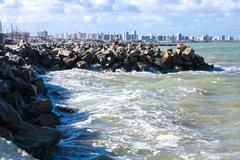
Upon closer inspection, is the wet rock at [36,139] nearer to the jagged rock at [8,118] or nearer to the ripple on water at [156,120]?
the jagged rock at [8,118]

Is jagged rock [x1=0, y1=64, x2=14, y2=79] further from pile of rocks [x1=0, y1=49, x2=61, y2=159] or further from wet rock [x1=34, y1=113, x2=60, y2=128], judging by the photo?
wet rock [x1=34, y1=113, x2=60, y2=128]

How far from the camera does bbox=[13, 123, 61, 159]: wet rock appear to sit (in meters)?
6.91

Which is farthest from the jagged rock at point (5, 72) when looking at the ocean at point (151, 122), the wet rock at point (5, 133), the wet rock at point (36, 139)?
the wet rock at point (5, 133)

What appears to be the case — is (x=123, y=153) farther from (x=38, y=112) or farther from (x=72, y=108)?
(x=72, y=108)

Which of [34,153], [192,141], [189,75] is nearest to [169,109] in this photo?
[192,141]

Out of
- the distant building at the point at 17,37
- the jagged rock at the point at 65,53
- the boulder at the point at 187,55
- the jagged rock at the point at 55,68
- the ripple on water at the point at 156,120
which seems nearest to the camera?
the ripple on water at the point at 156,120

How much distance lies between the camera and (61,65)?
2766 cm

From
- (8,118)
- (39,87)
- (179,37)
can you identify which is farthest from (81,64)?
(179,37)

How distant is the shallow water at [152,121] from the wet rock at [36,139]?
33.8 inches

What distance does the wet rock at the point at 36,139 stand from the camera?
6.91 meters

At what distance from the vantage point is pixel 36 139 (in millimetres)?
7094

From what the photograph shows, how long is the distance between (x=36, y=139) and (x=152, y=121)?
15.7 feet

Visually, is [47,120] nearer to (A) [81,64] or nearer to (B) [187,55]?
(A) [81,64]

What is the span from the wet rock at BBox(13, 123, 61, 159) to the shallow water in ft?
2.82
